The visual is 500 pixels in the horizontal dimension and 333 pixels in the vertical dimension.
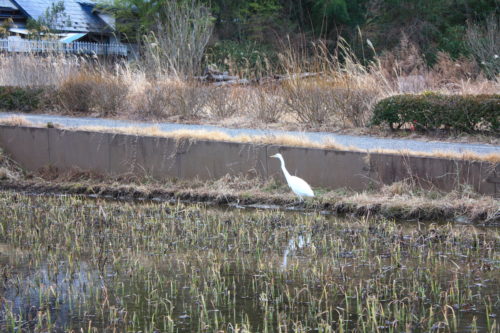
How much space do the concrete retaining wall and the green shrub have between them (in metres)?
4.42

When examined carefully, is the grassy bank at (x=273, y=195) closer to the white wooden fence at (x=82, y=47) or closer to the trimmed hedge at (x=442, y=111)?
→ the trimmed hedge at (x=442, y=111)

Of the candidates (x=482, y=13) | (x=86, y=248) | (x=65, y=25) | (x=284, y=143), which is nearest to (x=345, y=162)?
(x=284, y=143)

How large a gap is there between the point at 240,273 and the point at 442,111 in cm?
678

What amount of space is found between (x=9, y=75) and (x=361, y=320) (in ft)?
56.1

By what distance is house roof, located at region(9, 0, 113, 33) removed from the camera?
3841cm

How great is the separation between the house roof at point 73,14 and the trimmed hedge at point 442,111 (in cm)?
2701

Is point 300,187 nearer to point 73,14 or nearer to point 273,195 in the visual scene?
point 273,195

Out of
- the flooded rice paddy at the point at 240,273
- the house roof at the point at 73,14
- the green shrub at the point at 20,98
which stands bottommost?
the flooded rice paddy at the point at 240,273

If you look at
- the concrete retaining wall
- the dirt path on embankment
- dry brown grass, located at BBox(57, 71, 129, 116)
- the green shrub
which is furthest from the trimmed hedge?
the green shrub

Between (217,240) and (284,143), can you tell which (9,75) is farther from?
(217,240)

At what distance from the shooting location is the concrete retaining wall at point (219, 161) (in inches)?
445

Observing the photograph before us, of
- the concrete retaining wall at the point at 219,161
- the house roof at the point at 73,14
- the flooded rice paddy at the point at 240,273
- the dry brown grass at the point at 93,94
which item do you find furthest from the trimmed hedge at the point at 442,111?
the house roof at the point at 73,14

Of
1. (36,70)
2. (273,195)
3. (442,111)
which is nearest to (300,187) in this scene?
(273,195)

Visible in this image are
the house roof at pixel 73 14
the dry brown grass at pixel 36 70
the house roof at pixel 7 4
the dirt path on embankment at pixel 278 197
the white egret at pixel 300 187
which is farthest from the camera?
the house roof at pixel 73 14
